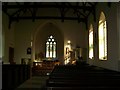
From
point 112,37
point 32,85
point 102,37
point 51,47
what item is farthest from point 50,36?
point 112,37

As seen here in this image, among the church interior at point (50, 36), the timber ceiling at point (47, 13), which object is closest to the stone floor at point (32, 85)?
the church interior at point (50, 36)

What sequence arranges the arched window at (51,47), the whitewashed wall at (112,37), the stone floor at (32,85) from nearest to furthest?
the stone floor at (32,85) < the whitewashed wall at (112,37) < the arched window at (51,47)

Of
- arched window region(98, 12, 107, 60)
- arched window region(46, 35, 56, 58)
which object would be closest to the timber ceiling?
arched window region(98, 12, 107, 60)

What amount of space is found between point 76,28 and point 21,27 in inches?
153

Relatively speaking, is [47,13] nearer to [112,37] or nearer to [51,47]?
[51,47]

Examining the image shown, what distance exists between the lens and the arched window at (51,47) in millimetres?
21531

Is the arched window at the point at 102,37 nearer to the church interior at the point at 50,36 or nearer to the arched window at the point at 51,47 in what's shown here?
the church interior at the point at 50,36

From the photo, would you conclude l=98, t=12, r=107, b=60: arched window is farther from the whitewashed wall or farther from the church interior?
the whitewashed wall

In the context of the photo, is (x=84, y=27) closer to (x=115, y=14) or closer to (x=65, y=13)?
(x=65, y=13)

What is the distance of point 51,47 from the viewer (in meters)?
21.6

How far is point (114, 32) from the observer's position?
30.0ft

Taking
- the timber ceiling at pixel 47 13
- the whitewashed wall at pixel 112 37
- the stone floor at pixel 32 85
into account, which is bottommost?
the stone floor at pixel 32 85

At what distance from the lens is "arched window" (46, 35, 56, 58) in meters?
21.5

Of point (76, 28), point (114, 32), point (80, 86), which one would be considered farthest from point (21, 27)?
point (80, 86)
